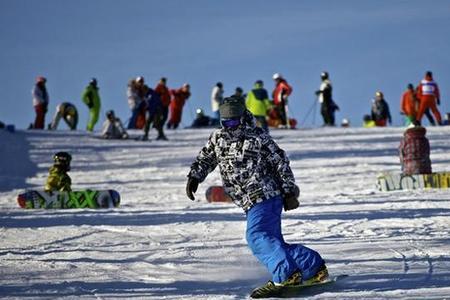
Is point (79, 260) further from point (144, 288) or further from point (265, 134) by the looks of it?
point (265, 134)

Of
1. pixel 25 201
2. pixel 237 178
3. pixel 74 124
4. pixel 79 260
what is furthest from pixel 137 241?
pixel 74 124

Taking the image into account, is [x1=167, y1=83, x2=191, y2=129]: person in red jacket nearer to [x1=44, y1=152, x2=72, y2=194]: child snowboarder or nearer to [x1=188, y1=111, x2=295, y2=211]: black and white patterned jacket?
[x1=44, y1=152, x2=72, y2=194]: child snowboarder

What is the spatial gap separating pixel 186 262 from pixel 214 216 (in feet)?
13.0

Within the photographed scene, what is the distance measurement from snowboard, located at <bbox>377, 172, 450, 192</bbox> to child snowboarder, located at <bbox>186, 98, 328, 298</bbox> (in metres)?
8.69

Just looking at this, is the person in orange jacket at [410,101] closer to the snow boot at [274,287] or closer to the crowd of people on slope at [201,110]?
the crowd of people on slope at [201,110]

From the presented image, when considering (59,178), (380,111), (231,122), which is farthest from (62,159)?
(380,111)

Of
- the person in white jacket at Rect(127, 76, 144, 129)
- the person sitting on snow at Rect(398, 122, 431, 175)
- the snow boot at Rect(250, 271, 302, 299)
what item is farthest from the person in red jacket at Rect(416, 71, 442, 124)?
the snow boot at Rect(250, 271, 302, 299)

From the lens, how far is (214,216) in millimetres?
12734

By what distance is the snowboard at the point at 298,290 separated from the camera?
22.7ft

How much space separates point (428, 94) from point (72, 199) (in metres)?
17.8

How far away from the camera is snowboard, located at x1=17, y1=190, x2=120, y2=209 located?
14695mm

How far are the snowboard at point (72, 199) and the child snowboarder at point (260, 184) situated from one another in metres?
7.69

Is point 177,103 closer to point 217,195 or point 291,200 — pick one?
point 217,195

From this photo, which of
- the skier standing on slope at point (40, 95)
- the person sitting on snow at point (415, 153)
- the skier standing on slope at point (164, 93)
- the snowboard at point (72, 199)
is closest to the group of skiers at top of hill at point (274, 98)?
the skier standing on slope at point (164, 93)
